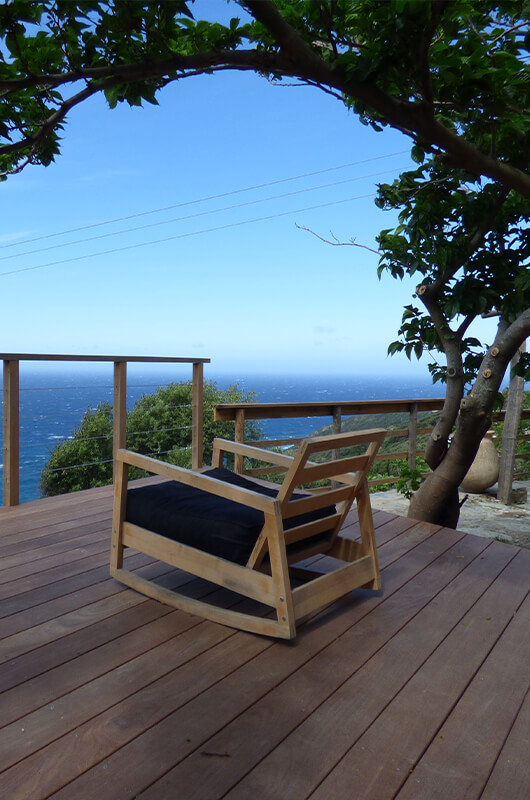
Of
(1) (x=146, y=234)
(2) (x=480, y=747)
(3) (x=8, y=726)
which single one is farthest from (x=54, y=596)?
(1) (x=146, y=234)

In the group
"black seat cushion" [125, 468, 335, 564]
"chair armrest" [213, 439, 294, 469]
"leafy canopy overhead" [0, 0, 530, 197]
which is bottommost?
"black seat cushion" [125, 468, 335, 564]

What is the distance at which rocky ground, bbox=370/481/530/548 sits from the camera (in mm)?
4566

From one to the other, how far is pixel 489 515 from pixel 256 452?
144 inches

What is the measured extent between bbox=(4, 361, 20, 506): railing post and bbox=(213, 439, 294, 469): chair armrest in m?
1.34

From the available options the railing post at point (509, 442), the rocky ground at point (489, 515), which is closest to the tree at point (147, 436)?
the rocky ground at point (489, 515)

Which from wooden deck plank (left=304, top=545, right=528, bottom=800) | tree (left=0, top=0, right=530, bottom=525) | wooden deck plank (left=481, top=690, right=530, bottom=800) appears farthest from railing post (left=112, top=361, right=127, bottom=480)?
wooden deck plank (left=481, top=690, right=530, bottom=800)

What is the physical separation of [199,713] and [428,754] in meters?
0.57

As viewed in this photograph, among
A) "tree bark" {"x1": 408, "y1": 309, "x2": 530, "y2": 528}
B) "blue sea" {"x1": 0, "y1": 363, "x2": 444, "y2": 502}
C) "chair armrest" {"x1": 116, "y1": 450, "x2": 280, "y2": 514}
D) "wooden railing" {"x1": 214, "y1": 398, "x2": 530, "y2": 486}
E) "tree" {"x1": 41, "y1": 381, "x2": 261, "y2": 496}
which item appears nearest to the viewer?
"chair armrest" {"x1": 116, "y1": 450, "x2": 280, "y2": 514}

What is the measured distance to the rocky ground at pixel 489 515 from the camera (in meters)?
4.57

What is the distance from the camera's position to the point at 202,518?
78.7 inches

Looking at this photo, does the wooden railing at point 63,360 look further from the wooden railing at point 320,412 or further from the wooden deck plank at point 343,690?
the wooden deck plank at point 343,690

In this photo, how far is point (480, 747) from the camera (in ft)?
4.44

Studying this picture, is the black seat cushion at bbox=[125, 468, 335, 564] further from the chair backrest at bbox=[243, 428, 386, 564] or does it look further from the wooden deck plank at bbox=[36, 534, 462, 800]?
the wooden deck plank at bbox=[36, 534, 462, 800]

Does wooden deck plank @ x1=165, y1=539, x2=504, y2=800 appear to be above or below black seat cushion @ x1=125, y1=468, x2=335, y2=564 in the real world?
below
